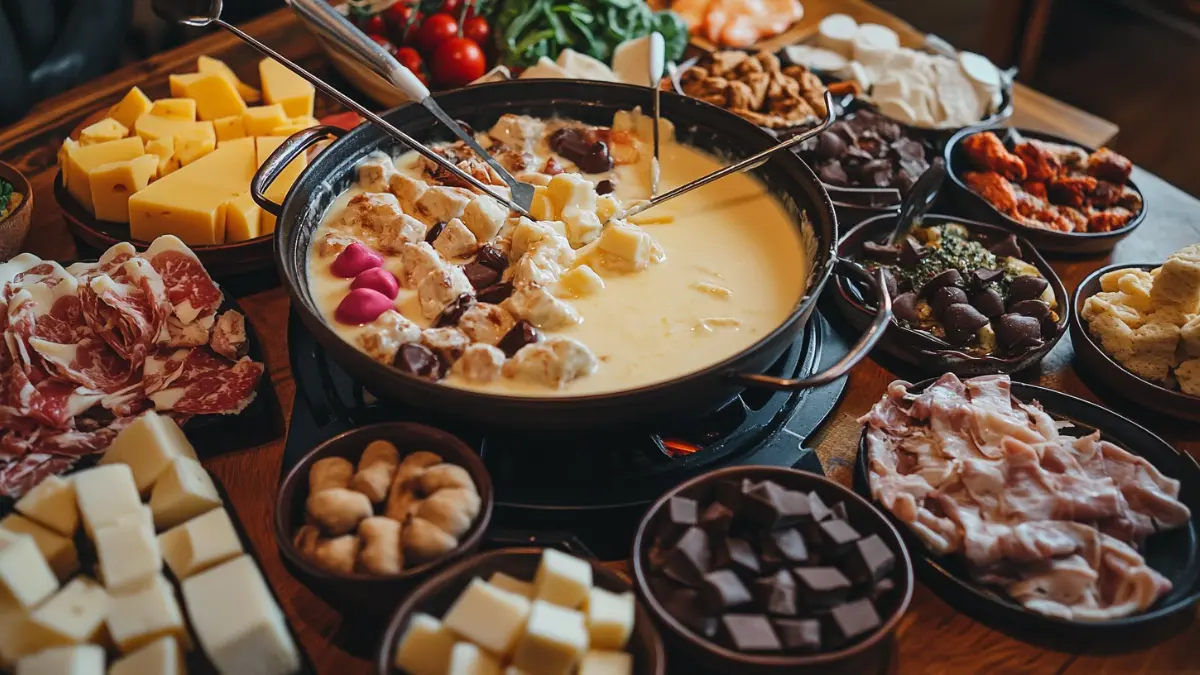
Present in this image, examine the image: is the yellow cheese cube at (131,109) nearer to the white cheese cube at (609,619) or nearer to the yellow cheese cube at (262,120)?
the yellow cheese cube at (262,120)

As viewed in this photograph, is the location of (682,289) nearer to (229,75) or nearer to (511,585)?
(511,585)

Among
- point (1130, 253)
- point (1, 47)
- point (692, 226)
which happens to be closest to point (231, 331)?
point (692, 226)

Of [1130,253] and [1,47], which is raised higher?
[1,47]

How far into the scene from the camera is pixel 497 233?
2281 millimetres

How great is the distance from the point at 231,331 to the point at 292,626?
2.41ft

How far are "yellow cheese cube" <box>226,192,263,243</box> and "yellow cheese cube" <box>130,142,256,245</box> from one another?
2 centimetres

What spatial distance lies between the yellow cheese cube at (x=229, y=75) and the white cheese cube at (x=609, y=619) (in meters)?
2.20

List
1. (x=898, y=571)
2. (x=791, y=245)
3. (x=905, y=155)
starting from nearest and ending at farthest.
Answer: (x=898, y=571), (x=791, y=245), (x=905, y=155)

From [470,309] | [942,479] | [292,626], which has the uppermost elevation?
[470,309]

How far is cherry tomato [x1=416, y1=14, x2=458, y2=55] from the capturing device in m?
3.19

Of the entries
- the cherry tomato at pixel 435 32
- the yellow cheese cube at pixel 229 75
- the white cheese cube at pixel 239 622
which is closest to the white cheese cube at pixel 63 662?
the white cheese cube at pixel 239 622

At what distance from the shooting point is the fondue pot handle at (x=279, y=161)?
2113 mm

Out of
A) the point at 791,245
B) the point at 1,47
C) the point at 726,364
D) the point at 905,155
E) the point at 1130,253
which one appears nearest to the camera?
the point at 726,364

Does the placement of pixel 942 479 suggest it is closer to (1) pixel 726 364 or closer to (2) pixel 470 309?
(1) pixel 726 364
